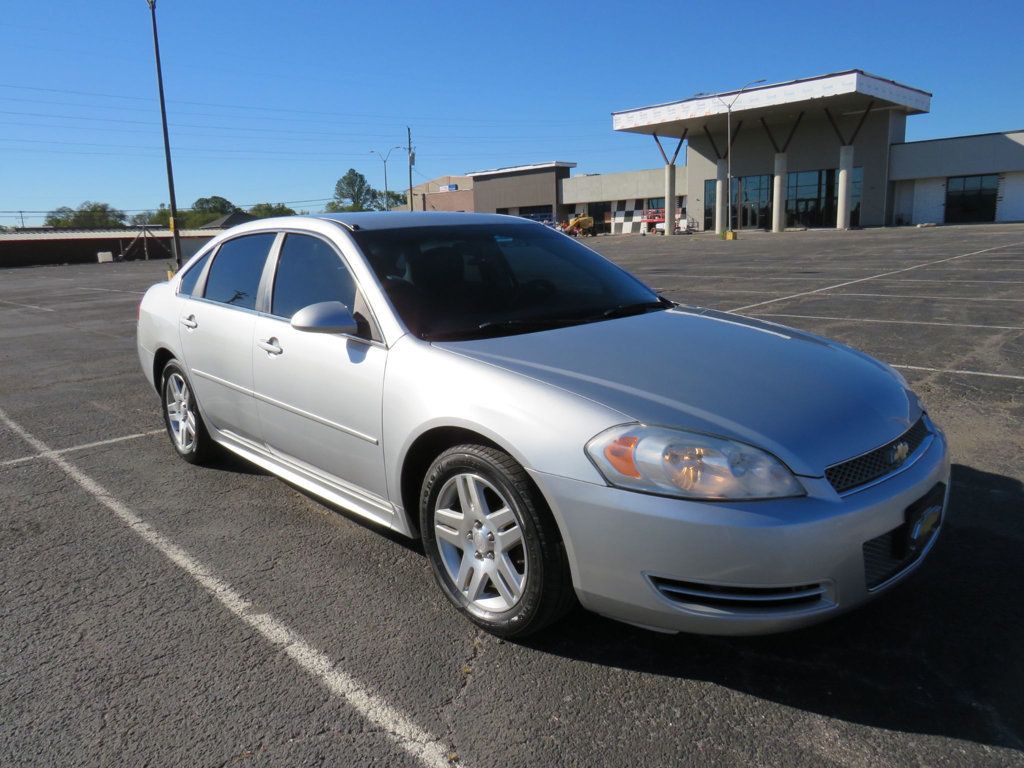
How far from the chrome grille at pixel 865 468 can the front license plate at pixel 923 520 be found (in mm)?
154

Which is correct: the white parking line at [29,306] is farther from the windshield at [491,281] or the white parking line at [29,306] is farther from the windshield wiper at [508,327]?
the windshield wiper at [508,327]

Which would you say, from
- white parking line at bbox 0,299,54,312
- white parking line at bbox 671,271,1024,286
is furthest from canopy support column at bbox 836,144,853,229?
white parking line at bbox 0,299,54,312

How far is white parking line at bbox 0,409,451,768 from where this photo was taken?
2.38 meters

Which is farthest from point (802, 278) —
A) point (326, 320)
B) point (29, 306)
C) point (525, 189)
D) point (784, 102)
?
point (525, 189)

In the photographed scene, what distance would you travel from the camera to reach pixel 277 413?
3.91 meters

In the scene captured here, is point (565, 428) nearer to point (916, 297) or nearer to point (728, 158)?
point (916, 297)

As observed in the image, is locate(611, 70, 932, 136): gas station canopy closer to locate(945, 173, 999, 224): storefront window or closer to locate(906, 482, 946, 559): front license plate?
locate(945, 173, 999, 224): storefront window

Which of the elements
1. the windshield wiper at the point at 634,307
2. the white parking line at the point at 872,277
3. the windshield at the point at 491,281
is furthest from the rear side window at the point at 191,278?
the white parking line at the point at 872,277

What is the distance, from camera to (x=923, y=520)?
2746 mm

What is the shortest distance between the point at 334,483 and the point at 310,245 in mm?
1220

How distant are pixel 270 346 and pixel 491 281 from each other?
1.15m

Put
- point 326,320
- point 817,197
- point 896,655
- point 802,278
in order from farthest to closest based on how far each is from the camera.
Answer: point 817,197
point 802,278
point 326,320
point 896,655

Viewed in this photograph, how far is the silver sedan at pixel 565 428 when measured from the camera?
2.41 m

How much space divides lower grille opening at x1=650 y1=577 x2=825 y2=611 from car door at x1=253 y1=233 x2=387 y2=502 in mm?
1379
